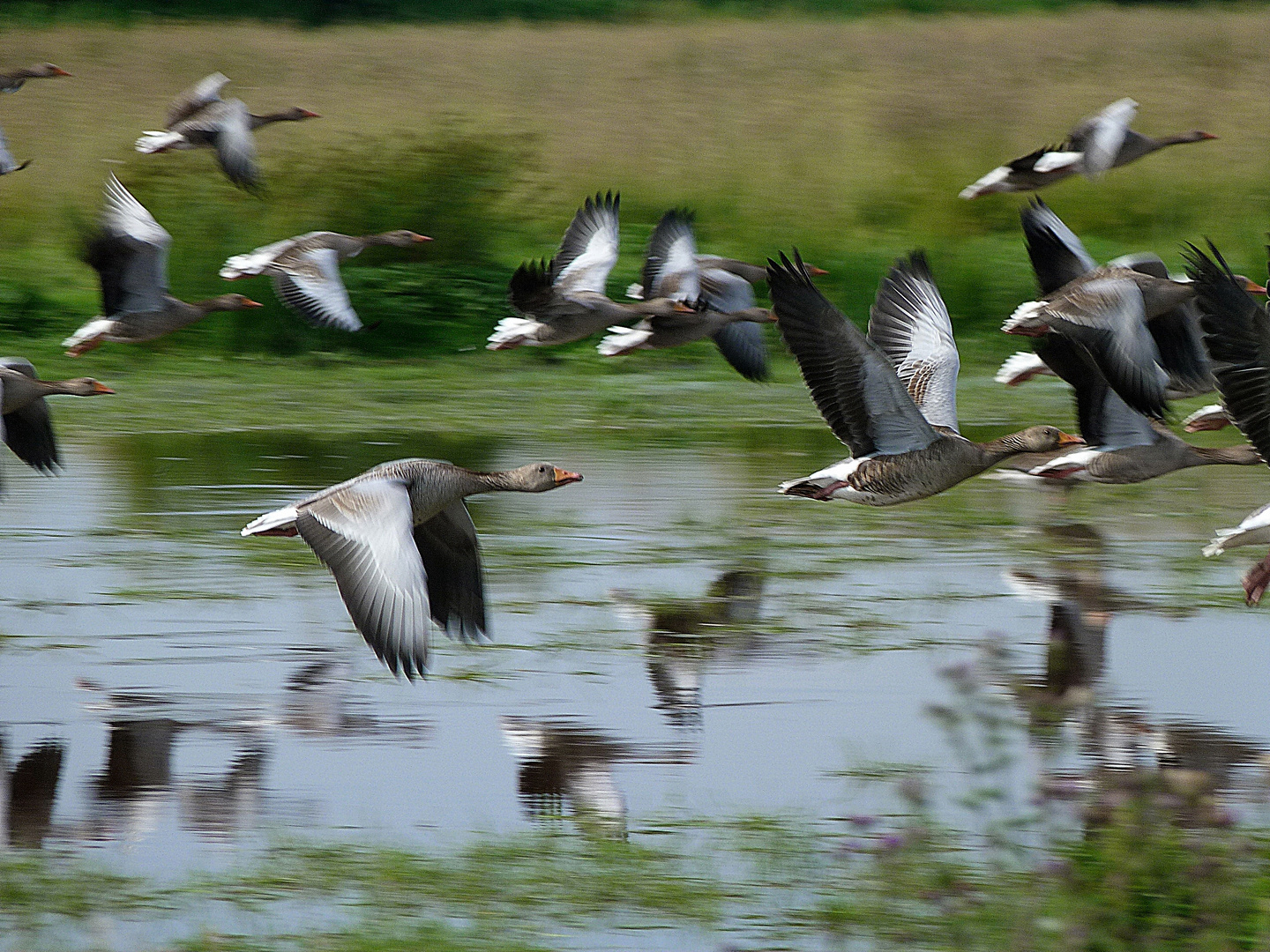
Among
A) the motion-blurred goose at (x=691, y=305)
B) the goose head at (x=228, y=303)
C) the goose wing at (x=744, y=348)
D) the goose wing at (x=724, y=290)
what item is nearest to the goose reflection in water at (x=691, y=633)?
the motion-blurred goose at (x=691, y=305)

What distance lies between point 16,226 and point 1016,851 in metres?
17.5

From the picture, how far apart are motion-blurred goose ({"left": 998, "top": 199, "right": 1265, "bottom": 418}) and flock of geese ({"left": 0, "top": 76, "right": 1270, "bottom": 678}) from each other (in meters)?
0.01

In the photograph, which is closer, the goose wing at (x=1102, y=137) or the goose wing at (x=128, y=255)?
the goose wing at (x=128, y=255)

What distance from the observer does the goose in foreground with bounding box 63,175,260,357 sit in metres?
12.3

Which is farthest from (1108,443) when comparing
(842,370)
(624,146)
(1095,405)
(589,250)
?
(624,146)

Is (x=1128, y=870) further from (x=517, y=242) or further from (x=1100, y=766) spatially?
(x=517, y=242)

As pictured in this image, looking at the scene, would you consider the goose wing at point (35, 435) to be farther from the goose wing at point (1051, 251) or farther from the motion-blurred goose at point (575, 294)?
the goose wing at point (1051, 251)

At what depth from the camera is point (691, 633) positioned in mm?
7820

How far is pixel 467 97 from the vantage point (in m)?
24.9

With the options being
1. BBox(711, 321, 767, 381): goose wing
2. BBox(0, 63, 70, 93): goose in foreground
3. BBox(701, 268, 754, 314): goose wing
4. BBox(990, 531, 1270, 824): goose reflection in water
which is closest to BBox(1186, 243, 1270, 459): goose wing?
BBox(990, 531, 1270, 824): goose reflection in water

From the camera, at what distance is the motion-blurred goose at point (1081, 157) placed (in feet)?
42.5

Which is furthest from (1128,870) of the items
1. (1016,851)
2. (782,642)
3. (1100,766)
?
(782,642)

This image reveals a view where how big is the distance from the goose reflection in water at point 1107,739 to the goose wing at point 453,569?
1.89 meters

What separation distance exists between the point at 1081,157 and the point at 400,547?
8043 millimetres
